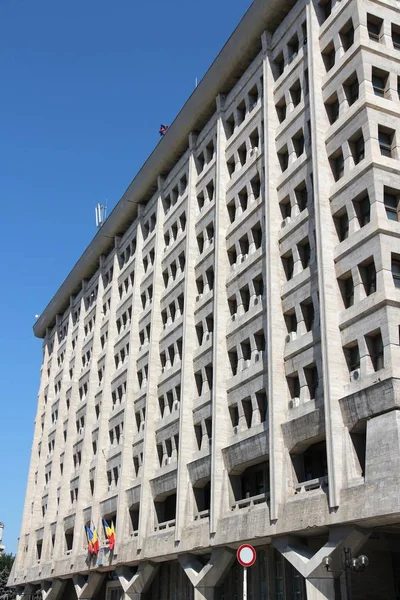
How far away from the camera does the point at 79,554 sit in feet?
162

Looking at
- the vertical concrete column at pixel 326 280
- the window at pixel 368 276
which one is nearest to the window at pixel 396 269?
the window at pixel 368 276

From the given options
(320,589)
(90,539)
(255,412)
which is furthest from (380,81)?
(90,539)

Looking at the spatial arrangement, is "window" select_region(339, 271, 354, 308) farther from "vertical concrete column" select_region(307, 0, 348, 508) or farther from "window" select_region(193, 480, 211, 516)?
"window" select_region(193, 480, 211, 516)

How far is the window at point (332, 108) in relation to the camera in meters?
31.6

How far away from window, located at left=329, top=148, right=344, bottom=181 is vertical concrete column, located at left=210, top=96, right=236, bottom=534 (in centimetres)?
959

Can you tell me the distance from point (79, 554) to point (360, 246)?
3286 centimetres

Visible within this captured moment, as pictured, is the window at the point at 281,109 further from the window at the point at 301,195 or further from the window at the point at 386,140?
the window at the point at 386,140

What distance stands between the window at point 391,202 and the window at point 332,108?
5469 millimetres

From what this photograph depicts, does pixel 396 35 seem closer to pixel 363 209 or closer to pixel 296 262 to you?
pixel 363 209

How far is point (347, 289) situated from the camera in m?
28.6

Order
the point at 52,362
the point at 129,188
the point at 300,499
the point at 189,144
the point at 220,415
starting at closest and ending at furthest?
the point at 300,499
the point at 220,415
the point at 189,144
the point at 129,188
the point at 52,362

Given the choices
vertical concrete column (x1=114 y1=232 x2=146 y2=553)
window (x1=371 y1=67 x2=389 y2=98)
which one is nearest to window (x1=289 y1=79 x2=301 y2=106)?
window (x1=371 y1=67 x2=389 y2=98)

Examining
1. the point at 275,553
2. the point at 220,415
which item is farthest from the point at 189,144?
the point at 275,553

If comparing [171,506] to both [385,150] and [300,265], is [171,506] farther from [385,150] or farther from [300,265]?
[385,150]
